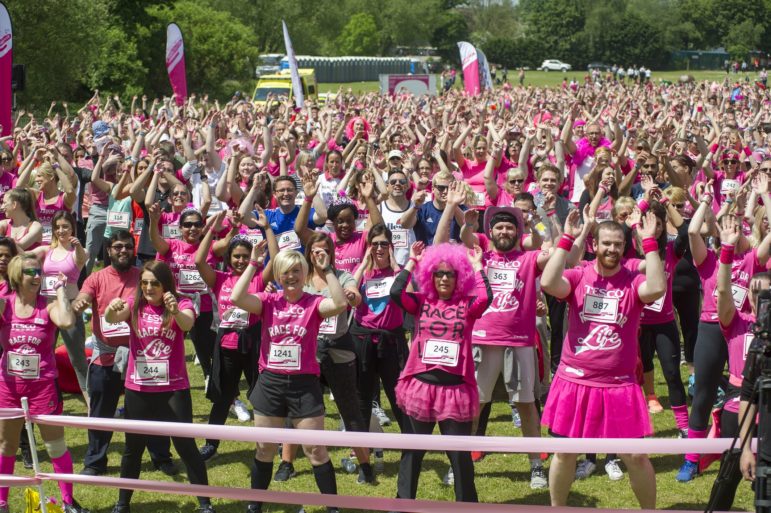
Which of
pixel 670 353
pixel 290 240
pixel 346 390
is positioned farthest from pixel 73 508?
pixel 670 353

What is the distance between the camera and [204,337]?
30.7 ft

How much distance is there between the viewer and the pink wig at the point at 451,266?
22.5ft

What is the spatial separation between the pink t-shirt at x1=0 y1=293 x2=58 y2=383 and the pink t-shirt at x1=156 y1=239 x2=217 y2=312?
1.93m

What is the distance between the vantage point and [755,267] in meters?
7.59

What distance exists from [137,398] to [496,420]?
11.6 feet

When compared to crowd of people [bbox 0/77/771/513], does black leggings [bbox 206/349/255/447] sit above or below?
below

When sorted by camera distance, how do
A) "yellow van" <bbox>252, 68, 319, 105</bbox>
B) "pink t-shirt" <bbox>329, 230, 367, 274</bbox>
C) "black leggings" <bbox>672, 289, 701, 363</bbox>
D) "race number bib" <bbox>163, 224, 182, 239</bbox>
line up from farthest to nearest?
"yellow van" <bbox>252, 68, 319, 105</bbox> < "race number bib" <bbox>163, 224, 182, 239</bbox> < "black leggings" <bbox>672, 289, 701, 363</bbox> < "pink t-shirt" <bbox>329, 230, 367, 274</bbox>

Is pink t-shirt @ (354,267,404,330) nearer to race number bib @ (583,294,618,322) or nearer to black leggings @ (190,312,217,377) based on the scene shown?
black leggings @ (190,312,217,377)

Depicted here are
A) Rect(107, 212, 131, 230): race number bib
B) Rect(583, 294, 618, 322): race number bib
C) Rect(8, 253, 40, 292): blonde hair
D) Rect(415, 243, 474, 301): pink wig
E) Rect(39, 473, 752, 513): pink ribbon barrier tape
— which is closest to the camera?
Rect(39, 473, 752, 513): pink ribbon barrier tape

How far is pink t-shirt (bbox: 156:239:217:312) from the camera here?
30.2 feet

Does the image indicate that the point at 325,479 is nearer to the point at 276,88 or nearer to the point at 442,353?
the point at 442,353

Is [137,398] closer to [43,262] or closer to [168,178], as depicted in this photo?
[43,262]

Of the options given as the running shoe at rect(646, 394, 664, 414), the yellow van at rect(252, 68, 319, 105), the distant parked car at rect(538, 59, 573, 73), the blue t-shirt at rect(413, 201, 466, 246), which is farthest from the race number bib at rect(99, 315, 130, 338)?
the distant parked car at rect(538, 59, 573, 73)

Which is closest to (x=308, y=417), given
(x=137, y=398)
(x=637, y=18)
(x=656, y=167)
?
(x=137, y=398)
